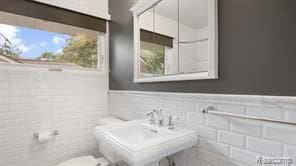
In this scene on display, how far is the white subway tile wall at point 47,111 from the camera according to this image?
64.4 inches

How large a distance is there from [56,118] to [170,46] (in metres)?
1.50

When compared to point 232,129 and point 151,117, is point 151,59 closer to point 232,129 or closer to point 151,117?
point 151,117

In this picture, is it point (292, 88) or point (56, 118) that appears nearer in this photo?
point (292, 88)

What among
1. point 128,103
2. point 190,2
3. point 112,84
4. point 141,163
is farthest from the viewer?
point 112,84

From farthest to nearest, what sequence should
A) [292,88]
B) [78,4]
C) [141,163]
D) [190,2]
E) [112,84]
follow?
[112,84]
[78,4]
[190,2]
[141,163]
[292,88]

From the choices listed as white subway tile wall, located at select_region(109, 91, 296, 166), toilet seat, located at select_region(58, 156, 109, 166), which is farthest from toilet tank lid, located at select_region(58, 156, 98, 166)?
white subway tile wall, located at select_region(109, 91, 296, 166)

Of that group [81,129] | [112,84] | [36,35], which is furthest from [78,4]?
[81,129]

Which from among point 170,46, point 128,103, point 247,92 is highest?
point 170,46

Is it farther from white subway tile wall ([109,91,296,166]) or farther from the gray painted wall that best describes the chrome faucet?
the gray painted wall

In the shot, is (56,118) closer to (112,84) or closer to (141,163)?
(112,84)

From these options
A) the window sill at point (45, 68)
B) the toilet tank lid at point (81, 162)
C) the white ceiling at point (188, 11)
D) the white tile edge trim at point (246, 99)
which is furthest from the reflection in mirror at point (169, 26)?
the toilet tank lid at point (81, 162)

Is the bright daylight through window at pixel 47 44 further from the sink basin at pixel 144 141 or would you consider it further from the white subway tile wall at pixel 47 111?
the sink basin at pixel 144 141

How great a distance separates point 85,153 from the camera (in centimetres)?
209

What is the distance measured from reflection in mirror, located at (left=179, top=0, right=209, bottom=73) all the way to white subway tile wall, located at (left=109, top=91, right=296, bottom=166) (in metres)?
0.21
